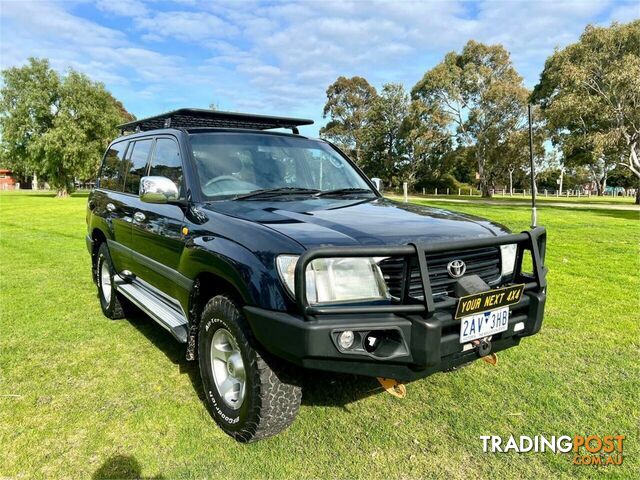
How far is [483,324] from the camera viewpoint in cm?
255

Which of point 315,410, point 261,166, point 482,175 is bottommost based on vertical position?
point 315,410

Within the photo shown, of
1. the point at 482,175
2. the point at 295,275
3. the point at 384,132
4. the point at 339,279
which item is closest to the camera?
the point at 295,275

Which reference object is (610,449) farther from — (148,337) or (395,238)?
(148,337)

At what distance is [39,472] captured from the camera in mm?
2516

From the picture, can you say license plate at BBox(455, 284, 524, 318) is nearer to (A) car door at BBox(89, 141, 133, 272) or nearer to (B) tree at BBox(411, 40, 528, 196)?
(A) car door at BBox(89, 141, 133, 272)

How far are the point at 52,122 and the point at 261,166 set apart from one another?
42.6 m

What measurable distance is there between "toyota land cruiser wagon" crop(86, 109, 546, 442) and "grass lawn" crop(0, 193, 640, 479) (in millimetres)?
279

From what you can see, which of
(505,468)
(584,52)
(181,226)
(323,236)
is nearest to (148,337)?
(181,226)

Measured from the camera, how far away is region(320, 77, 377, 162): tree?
56.4m

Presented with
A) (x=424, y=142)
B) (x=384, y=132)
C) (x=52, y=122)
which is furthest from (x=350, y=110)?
(x=52, y=122)

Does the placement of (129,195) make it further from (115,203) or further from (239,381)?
(239,381)

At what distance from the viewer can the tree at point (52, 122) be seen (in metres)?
37.5

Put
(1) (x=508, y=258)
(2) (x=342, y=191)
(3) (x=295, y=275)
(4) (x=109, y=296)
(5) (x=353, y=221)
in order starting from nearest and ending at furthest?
1. (3) (x=295, y=275)
2. (5) (x=353, y=221)
3. (1) (x=508, y=258)
4. (2) (x=342, y=191)
5. (4) (x=109, y=296)

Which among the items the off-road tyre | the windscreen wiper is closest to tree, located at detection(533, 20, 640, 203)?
the windscreen wiper
